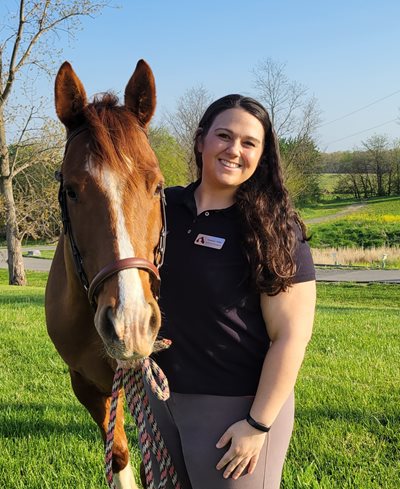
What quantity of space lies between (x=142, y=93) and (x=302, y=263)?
1.05 meters

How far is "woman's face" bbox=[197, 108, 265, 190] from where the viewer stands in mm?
1989

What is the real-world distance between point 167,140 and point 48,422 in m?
33.2

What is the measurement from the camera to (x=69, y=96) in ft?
7.22

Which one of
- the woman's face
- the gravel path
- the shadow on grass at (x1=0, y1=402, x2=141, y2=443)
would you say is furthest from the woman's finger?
the gravel path

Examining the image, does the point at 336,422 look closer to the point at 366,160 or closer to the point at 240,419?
the point at 240,419

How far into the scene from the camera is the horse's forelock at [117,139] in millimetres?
1903

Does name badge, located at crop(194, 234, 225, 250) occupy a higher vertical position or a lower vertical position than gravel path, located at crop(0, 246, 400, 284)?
higher

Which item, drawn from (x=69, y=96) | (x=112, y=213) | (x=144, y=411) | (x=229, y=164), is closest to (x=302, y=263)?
(x=229, y=164)

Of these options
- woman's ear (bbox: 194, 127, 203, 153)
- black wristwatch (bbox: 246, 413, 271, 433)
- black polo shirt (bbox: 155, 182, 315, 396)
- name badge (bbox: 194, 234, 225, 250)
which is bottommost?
Result: black wristwatch (bbox: 246, 413, 271, 433)

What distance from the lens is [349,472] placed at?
3.13m

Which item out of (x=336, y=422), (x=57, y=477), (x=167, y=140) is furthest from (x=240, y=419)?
(x=167, y=140)

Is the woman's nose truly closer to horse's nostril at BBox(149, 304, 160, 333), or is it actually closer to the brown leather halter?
the brown leather halter

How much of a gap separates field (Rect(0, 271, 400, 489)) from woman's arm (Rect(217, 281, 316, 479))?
1403 millimetres

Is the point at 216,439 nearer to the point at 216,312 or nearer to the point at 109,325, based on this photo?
the point at 216,312
